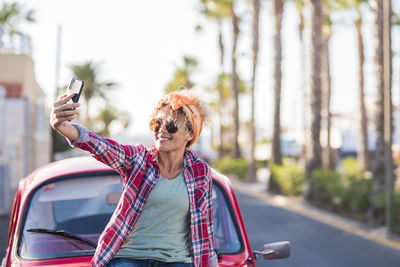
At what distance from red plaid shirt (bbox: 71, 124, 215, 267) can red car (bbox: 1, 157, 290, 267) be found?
398 mm

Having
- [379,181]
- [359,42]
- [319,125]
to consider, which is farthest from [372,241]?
[359,42]

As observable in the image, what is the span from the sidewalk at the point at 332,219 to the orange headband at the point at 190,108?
25.6 feet

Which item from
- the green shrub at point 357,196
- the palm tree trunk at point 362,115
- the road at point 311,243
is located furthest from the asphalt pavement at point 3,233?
the palm tree trunk at point 362,115

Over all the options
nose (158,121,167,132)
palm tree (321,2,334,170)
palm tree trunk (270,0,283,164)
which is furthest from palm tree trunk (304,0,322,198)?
nose (158,121,167,132)

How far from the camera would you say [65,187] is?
331cm

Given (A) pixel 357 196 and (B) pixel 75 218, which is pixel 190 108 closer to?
(B) pixel 75 218

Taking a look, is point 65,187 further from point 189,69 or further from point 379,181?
point 189,69

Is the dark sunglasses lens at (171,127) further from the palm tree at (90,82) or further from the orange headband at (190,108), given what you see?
the palm tree at (90,82)

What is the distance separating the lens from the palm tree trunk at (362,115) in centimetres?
2764

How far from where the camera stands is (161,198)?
2.61m

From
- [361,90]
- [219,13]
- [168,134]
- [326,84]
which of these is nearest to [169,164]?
[168,134]

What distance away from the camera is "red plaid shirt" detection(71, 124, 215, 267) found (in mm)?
2562

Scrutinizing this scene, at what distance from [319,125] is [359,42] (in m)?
14.5

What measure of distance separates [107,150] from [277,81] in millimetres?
22065
